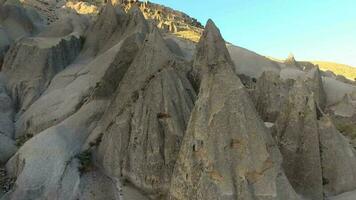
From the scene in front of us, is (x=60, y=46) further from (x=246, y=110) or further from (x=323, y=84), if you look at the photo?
(x=323, y=84)

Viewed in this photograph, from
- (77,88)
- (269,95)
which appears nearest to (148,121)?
(77,88)

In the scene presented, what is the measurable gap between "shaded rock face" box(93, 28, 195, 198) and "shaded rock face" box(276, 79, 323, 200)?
5732 mm

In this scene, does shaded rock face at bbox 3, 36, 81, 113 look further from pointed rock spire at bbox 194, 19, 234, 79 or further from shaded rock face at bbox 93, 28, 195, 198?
pointed rock spire at bbox 194, 19, 234, 79

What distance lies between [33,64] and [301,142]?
2468cm

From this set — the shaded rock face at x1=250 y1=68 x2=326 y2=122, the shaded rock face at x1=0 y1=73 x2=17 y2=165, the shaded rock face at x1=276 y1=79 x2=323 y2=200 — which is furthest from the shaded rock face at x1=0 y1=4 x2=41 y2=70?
the shaded rock face at x1=276 y1=79 x2=323 y2=200

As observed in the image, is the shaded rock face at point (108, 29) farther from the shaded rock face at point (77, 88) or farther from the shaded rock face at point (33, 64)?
the shaded rock face at point (77, 88)

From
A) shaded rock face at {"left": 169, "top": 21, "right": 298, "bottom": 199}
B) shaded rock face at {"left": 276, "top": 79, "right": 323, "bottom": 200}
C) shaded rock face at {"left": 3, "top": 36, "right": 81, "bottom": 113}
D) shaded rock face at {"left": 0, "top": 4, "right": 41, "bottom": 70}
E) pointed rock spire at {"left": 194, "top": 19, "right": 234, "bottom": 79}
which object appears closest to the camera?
shaded rock face at {"left": 169, "top": 21, "right": 298, "bottom": 199}

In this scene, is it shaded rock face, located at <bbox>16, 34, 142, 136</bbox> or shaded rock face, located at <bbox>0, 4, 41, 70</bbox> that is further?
shaded rock face, located at <bbox>0, 4, 41, 70</bbox>

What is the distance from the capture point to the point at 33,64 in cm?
4269

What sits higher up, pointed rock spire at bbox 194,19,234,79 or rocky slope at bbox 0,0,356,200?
pointed rock spire at bbox 194,19,234,79

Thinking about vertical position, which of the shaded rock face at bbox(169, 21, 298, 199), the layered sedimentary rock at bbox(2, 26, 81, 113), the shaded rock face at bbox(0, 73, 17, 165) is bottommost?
the shaded rock face at bbox(0, 73, 17, 165)

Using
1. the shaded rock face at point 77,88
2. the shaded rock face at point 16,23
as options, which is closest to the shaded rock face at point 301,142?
the shaded rock face at point 77,88

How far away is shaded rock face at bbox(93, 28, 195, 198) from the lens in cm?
2647

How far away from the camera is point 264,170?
71.5 ft
